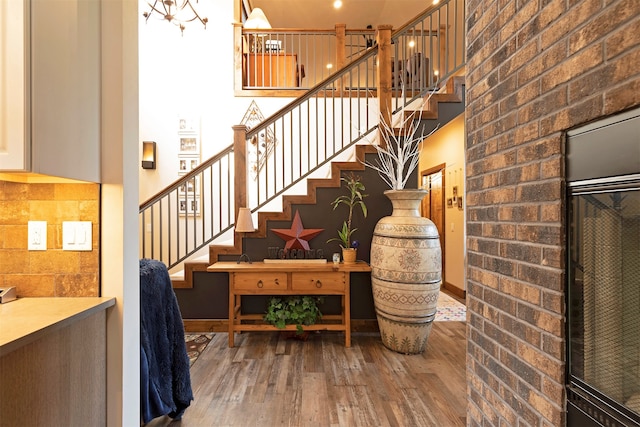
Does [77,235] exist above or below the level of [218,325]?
above

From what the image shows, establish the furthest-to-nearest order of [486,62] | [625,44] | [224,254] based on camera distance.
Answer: [224,254] < [486,62] < [625,44]

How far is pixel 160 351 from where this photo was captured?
182 cm

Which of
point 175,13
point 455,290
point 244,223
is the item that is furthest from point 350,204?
point 455,290

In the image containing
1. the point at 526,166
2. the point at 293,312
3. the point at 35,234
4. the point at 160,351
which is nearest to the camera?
the point at 526,166

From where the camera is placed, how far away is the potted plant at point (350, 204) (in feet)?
10.8

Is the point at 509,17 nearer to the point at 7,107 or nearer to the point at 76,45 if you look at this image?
the point at 76,45

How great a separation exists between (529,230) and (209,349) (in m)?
2.78

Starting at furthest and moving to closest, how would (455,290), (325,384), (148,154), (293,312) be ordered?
(455,290), (148,154), (293,312), (325,384)

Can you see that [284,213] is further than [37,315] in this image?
Yes

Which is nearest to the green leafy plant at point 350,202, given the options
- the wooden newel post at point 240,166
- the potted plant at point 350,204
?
the potted plant at point 350,204

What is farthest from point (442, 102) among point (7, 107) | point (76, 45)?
point (7, 107)

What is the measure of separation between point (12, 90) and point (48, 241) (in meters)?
0.64

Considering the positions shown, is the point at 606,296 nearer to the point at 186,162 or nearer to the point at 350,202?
the point at 350,202

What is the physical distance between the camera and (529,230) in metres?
1.19
